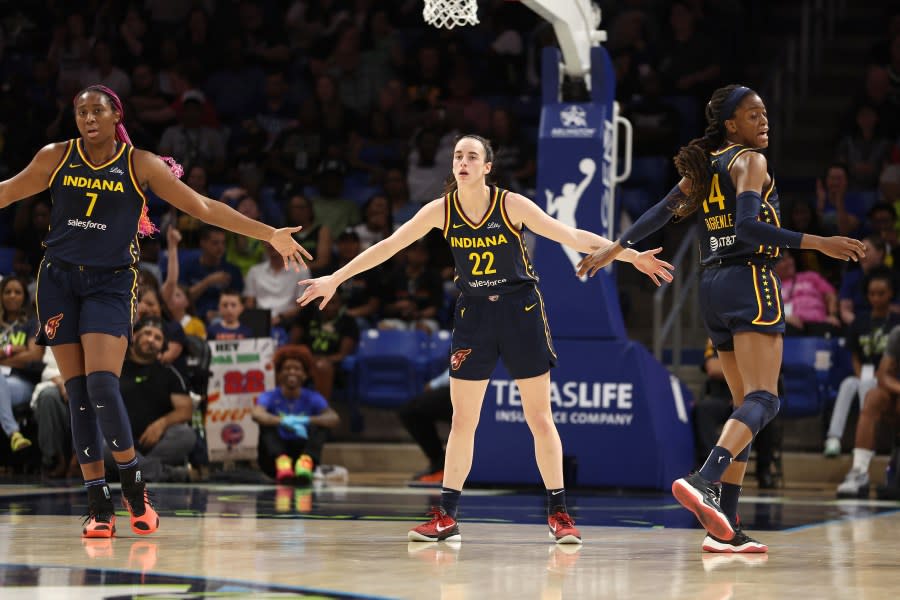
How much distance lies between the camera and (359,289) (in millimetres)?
13852

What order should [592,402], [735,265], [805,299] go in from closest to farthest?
[735,265] → [592,402] → [805,299]

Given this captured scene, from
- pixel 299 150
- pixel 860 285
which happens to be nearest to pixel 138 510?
pixel 860 285

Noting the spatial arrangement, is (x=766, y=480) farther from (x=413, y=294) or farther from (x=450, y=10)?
(x=450, y=10)

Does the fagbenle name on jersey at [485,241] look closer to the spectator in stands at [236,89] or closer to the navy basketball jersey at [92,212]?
the navy basketball jersey at [92,212]

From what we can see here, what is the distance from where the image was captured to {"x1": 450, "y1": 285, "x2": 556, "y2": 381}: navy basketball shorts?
6.99m

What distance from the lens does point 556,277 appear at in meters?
11.2

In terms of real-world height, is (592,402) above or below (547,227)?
below

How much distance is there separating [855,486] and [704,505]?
16.8 feet

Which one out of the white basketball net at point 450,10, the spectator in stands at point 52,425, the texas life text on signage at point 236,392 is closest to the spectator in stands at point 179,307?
the texas life text on signage at point 236,392

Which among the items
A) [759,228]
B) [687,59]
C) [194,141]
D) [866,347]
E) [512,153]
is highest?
[687,59]

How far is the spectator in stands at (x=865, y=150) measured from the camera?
563 inches

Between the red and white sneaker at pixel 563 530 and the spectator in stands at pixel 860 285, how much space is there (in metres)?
6.03

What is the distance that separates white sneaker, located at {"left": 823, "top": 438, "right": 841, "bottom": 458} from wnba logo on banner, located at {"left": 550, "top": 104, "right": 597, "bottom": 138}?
10.7ft

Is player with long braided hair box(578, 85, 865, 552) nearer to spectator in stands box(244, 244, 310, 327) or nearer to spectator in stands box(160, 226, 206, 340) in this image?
spectator in stands box(160, 226, 206, 340)
